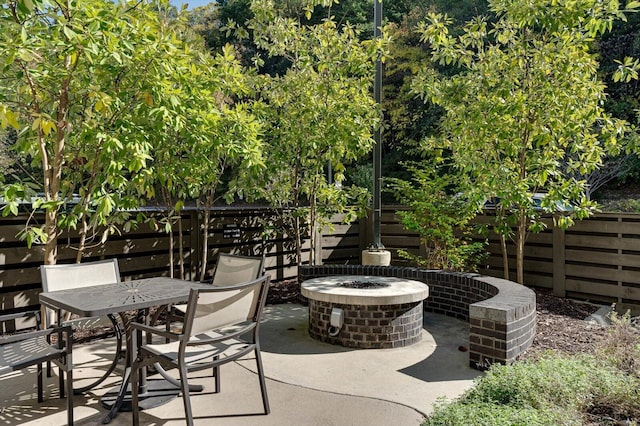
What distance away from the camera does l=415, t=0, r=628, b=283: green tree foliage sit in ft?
17.6

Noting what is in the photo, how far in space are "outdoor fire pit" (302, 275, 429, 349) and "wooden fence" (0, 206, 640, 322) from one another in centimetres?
245

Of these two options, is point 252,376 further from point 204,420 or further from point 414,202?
point 414,202

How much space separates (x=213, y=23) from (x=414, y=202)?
23847mm

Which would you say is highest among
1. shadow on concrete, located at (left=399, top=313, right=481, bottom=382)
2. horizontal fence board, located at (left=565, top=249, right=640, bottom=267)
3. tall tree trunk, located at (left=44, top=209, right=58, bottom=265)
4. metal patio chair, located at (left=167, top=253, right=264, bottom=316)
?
tall tree trunk, located at (left=44, top=209, right=58, bottom=265)

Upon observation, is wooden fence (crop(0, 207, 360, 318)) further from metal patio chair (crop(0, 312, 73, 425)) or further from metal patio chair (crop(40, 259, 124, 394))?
metal patio chair (crop(0, 312, 73, 425))

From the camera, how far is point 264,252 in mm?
7930

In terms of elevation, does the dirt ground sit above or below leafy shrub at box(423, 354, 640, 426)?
below

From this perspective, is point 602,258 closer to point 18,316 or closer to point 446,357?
point 446,357

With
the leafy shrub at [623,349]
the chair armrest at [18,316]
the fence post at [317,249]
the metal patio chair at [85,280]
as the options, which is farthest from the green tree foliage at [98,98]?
the leafy shrub at [623,349]

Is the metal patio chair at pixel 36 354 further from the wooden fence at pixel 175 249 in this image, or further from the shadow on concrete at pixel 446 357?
the shadow on concrete at pixel 446 357

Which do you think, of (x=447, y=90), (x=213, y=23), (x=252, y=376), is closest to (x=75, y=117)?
(x=252, y=376)

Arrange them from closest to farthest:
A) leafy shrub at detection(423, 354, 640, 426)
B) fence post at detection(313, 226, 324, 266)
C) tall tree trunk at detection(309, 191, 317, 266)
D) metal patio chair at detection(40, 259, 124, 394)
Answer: leafy shrub at detection(423, 354, 640, 426), metal patio chair at detection(40, 259, 124, 394), tall tree trunk at detection(309, 191, 317, 266), fence post at detection(313, 226, 324, 266)

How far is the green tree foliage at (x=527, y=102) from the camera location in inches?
211

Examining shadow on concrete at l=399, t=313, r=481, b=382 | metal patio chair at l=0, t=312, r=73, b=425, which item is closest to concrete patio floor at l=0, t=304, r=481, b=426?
shadow on concrete at l=399, t=313, r=481, b=382
